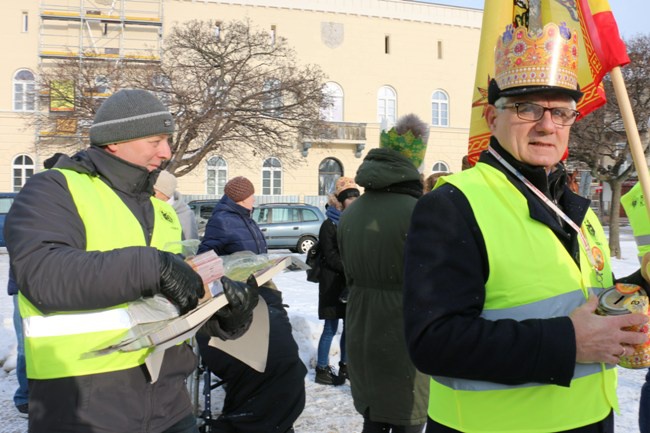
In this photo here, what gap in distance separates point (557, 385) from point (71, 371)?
149 cm

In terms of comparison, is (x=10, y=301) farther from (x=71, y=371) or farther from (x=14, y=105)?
(x=14, y=105)

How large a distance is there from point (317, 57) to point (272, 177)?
285 inches

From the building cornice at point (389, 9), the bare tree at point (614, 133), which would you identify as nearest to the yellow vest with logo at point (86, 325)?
the bare tree at point (614, 133)

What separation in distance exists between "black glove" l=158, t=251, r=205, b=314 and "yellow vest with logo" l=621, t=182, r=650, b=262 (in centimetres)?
246

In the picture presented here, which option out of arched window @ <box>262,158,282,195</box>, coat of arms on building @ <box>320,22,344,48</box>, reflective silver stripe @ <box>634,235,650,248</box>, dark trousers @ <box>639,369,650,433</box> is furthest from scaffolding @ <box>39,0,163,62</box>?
dark trousers @ <box>639,369,650,433</box>

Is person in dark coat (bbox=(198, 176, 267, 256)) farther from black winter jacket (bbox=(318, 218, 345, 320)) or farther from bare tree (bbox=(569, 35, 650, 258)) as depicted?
bare tree (bbox=(569, 35, 650, 258))

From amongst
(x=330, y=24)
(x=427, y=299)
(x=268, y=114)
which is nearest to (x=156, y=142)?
(x=427, y=299)

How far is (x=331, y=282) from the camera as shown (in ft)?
17.5

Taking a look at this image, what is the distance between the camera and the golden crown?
65.6 inches

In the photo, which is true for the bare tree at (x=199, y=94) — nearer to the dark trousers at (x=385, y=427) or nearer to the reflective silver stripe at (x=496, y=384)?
the dark trousers at (x=385, y=427)

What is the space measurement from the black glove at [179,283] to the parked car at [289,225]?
624 inches

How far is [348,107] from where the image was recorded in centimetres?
3312

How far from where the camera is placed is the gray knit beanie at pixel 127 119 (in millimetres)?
2203

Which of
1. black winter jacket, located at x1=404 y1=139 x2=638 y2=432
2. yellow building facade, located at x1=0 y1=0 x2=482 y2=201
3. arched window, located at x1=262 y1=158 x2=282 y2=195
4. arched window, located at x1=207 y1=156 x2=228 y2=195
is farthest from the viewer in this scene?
arched window, located at x1=262 y1=158 x2=282 y2=195
